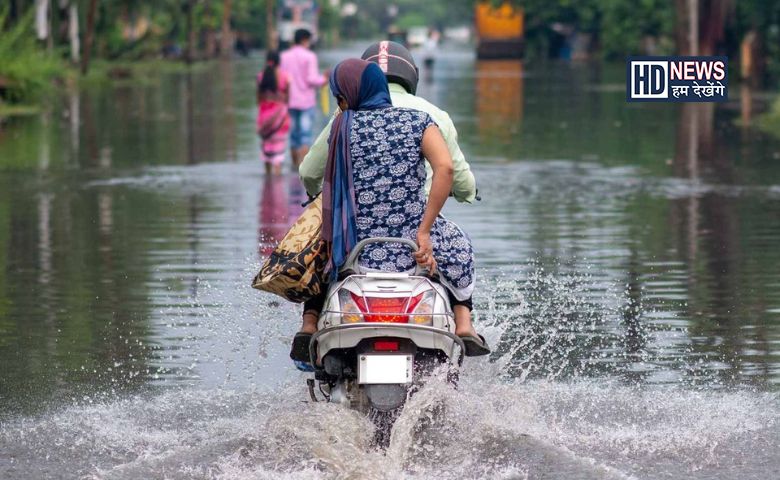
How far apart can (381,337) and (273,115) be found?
12.5 meters

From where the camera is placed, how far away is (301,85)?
19141mm

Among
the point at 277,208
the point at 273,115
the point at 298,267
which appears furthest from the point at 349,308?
the point at 273,115

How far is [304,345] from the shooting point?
275 inches

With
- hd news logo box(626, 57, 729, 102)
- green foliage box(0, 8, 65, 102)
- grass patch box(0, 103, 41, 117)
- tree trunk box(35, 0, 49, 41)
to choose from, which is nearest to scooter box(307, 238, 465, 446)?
hd news logo box(626, 57, 729, 102)

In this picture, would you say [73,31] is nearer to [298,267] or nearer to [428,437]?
[298,267]

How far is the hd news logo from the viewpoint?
14.7 metres

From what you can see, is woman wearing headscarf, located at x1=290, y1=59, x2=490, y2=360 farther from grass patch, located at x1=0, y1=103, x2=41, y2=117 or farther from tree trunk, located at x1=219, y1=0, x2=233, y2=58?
tree trunk, located at x1=219, y1=0, x2=233, y2=58

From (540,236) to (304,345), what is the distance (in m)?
6.60

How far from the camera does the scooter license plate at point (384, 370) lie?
6.37 m

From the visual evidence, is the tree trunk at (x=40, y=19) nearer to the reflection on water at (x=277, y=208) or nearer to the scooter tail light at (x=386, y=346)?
the reflection on water at (x=277, y=208)

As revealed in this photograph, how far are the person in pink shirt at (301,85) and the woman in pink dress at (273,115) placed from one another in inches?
9.9

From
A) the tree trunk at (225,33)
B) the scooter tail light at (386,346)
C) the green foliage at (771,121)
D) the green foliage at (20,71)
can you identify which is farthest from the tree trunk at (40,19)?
the tree trunk at (225,33)

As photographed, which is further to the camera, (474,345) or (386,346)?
(474,345)

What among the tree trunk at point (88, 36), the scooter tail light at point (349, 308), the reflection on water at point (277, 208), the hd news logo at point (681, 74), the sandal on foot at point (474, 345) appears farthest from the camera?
the tree trunk at point (88, 36)
